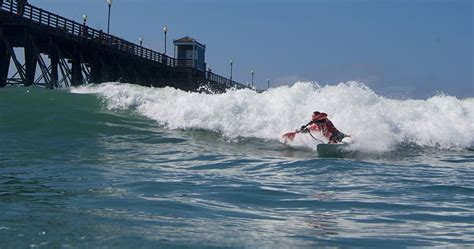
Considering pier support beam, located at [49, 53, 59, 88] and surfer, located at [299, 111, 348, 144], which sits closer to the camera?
surfer, located at [299, 111, 348, 144]

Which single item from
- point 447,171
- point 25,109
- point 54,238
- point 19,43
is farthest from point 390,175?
point 19,43

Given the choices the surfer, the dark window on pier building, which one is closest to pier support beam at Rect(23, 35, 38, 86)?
the surfer

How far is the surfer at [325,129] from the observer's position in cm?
1188

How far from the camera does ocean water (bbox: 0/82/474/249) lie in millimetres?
4754

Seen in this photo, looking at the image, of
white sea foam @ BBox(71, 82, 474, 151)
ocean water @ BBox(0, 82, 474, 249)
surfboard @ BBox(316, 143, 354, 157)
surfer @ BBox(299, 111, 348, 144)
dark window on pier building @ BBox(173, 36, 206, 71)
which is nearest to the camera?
ocean water @ BBox(0, 82, 474, 249)

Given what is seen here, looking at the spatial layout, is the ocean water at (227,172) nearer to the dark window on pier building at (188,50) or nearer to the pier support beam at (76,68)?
the pier support beam at (76,68)

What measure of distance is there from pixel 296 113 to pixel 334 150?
5.32m

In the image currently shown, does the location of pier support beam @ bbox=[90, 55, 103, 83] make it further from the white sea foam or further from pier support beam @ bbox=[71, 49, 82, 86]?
the white sea foam

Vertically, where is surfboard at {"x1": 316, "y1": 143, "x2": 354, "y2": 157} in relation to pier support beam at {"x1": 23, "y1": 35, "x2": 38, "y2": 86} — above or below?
below

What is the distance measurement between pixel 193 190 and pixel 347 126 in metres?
8.13

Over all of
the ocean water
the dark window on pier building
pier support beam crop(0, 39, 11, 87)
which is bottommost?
the ocean water

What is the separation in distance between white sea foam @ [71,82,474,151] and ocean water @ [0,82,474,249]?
51mm

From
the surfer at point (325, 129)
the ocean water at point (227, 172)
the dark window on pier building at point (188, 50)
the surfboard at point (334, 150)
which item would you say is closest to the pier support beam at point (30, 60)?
the ocean water at point (227, 172)

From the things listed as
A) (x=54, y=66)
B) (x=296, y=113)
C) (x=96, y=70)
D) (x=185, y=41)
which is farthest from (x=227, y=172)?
(x=185, y=41)
